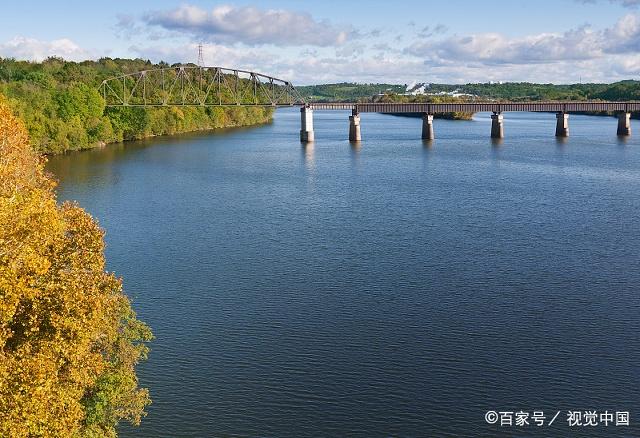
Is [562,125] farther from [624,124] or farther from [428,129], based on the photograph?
[428,129]

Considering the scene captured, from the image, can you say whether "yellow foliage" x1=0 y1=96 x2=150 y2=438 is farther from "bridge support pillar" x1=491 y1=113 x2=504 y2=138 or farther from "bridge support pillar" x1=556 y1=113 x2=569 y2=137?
"bridge support pillar" x1=556 y1=113 x2=569 y2=137

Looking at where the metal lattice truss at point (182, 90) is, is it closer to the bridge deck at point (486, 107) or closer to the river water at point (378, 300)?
the bridge deck at point (486, 107)

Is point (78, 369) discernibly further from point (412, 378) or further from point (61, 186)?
point (61, 186)

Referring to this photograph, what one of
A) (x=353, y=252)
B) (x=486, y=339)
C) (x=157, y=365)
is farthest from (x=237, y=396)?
(x=353, y=252)

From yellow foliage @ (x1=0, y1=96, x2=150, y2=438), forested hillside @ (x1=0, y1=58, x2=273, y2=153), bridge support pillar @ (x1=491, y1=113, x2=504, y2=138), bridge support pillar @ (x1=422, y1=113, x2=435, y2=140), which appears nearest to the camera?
yellow foliage @ (x1=0, y1=96, x2=150, y2=438)

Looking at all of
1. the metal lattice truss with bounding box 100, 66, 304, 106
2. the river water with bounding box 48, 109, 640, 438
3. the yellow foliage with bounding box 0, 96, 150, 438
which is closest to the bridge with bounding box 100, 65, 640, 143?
the metal lattice truss with bounding box 100, 66, 304, 106

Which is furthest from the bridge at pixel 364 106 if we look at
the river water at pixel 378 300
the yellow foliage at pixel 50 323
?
the yellow foliage at pixel 50 323
